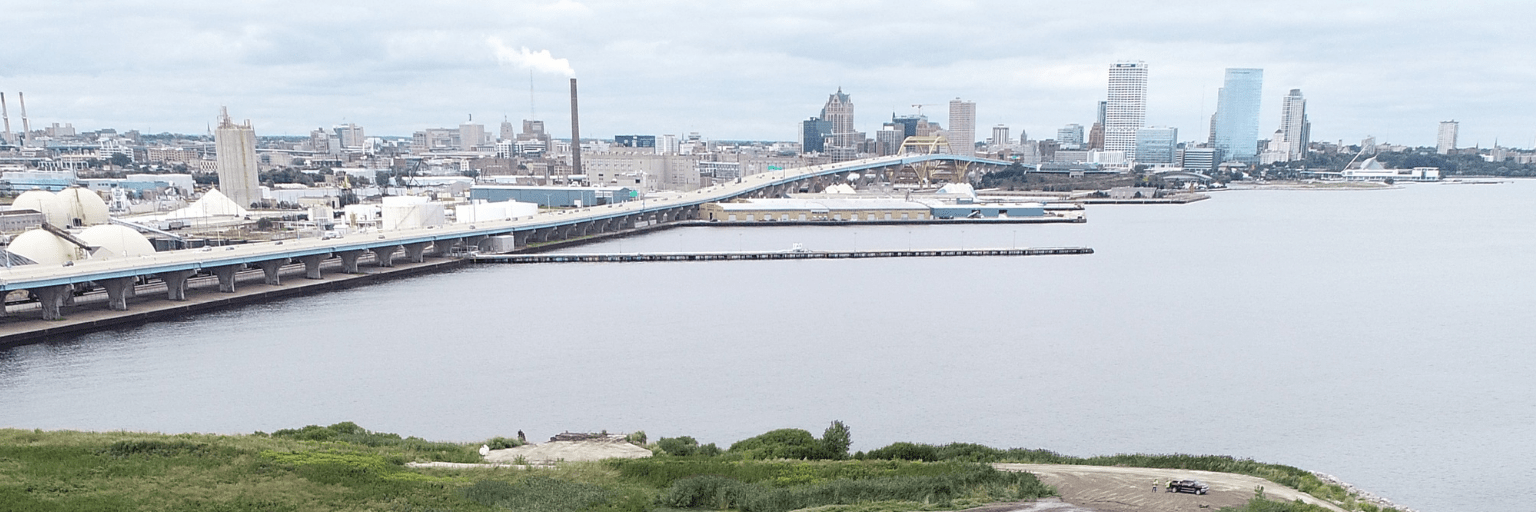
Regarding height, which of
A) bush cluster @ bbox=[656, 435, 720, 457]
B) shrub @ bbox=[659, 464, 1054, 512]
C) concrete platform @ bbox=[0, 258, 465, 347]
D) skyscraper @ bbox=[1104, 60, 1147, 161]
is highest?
skyscraper @ bbox=[1104, 60, 1147, 161]

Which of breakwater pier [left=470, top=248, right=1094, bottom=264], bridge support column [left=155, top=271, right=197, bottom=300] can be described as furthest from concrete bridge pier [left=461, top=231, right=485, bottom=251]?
bridge support column [left=155, top=271, right=197, bottom=300]

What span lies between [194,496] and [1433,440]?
11.6 meters

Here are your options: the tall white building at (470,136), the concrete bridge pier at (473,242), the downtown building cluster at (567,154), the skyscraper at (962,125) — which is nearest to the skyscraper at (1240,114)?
the downtown building cluster at (567,154)

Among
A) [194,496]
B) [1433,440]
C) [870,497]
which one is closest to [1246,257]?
[1433,440]

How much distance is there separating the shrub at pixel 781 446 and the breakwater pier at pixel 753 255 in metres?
18.3

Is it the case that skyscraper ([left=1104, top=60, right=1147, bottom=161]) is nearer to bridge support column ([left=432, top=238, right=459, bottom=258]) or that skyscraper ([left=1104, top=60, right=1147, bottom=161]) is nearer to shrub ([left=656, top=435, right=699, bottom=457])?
bridge support column ([left=432, top=238, right=459, bottom=258])

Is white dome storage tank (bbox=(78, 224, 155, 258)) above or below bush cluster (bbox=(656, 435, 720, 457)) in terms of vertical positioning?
above

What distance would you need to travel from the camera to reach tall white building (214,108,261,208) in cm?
A: 4491

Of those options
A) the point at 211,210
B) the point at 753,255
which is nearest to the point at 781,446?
the point at 753,255

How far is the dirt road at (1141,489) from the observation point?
22.4 feet

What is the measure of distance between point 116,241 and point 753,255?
582 inches

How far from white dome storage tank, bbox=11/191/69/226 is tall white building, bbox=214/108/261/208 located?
14.0m

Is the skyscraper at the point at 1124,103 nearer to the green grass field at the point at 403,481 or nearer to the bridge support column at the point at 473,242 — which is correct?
the bridge support column at the point at 473,242

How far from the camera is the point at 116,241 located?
2084 centimetres
